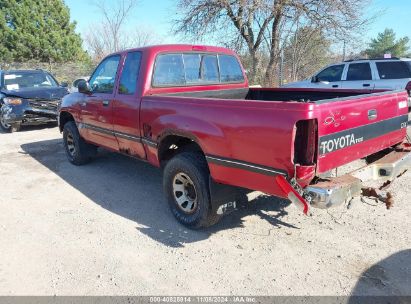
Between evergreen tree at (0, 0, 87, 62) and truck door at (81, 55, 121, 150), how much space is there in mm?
24521

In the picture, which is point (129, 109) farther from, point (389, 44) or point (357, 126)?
point (389, 44)

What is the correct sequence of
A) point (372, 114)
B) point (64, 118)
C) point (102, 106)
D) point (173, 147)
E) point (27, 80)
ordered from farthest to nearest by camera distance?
point (27, 80), point (64, 118), point (102, 106), point (173, 147), point (372, 114)

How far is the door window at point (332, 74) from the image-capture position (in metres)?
10.9

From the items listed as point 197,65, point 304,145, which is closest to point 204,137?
point 304,145

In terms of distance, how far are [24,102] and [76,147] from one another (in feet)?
15.8

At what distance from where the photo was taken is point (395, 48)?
39812 mm

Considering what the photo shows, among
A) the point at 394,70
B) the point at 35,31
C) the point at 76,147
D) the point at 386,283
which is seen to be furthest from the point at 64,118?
the point at 35,31

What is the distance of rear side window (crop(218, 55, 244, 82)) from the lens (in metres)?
5.41

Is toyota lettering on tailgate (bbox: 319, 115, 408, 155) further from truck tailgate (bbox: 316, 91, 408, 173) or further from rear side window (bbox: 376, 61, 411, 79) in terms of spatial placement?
rear side window (bbox: 376, 61, 411, 79)

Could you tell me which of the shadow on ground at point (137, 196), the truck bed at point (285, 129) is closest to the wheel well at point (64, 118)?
the shadow on ground at point (137, 196)

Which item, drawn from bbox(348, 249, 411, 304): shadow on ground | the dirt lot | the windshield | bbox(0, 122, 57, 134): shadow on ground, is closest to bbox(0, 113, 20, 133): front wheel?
bbox(0, 122, 57, 134): shadow on ground

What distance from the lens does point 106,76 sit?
17.8ft

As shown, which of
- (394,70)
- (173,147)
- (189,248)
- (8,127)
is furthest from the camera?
(8,127)

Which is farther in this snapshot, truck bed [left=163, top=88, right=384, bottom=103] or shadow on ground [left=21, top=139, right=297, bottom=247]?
truck bed [left=163, top=88, right=384, bottom=103]
